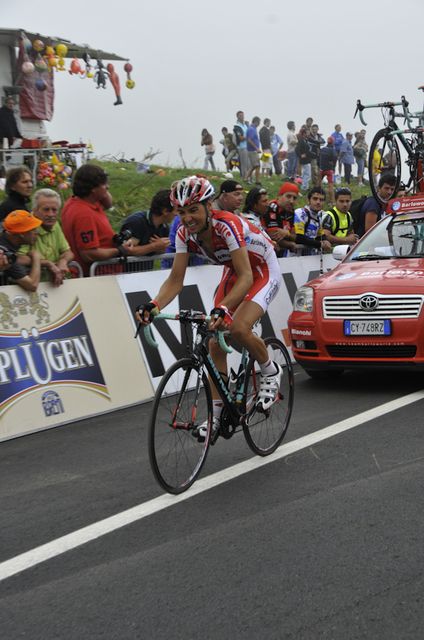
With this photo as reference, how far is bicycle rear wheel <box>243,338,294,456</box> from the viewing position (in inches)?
241

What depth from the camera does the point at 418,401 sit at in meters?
7.93

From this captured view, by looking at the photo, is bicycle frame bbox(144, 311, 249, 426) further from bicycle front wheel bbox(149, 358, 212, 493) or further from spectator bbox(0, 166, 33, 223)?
spectator bbox(0, 166, 33, 223)

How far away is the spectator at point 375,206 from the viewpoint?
1266 centimetres

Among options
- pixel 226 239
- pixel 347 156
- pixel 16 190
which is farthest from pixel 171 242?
pixel 347 156

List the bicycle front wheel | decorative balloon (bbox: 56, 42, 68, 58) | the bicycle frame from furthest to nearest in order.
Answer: decorative balloon (bbox: 56, 42, 68, 58) → the bicycle frame → the bicycle front wheel

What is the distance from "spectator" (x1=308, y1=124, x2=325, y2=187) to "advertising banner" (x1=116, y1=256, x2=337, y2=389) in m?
14.6

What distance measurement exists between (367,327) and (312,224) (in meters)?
3.74

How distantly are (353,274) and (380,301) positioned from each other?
714mm

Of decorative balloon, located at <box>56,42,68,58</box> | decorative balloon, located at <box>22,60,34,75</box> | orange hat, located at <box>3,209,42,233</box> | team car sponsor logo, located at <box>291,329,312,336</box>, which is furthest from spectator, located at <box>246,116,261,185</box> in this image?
orange hat, located at <box>3,209,42,233</box>

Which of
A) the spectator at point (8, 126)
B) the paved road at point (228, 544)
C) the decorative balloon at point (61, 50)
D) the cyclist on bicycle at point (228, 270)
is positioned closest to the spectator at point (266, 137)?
the decorative balloon at point (61, 50)

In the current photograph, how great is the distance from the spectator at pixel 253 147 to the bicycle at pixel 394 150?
39.1 feet

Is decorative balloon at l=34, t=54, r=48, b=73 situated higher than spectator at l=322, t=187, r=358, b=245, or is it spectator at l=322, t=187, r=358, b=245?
decorative balloon at l=34, t=54, r=48, b=73

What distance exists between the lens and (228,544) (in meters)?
4.47

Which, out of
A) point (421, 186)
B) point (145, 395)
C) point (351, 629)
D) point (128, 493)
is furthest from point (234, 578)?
point (421, 186)
